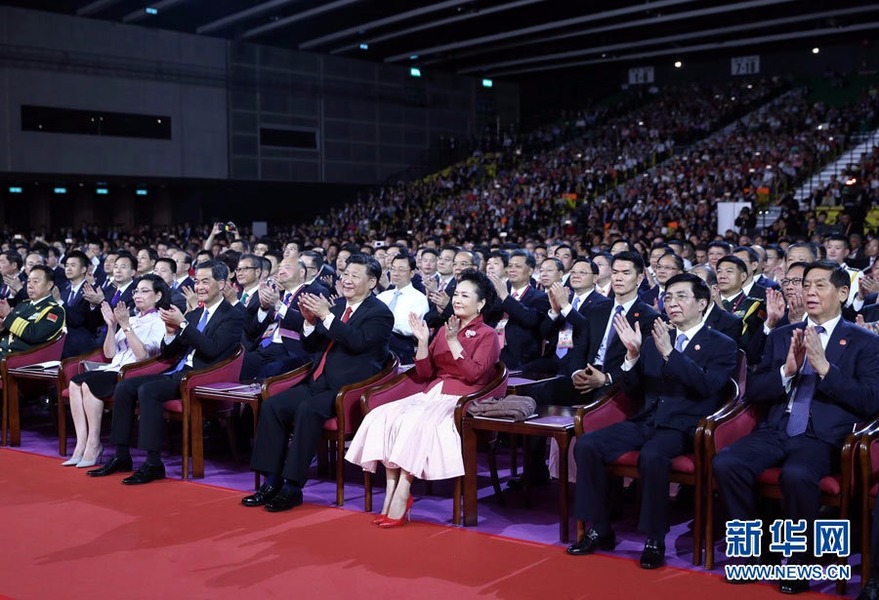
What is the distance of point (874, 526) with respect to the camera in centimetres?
375

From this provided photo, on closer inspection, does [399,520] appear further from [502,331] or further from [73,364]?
[73,364]

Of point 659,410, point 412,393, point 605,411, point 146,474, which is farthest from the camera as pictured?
point 146,474

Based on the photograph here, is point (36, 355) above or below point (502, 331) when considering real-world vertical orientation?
below

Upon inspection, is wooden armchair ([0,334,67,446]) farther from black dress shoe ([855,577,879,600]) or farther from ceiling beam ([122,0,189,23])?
ceiling beam ([122,0,189,23])

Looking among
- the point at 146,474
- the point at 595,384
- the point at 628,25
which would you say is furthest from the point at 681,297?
the point at 628,25

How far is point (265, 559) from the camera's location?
4523 mm

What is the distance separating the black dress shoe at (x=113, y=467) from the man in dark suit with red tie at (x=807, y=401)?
3.91 m

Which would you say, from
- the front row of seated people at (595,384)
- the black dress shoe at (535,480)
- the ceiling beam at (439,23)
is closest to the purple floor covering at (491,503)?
the black dress shoe at (535,480)

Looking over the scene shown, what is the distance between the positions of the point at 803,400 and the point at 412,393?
7.49ft

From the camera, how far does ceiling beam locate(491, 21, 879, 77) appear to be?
25.0 metres

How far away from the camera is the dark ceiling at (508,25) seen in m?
22.7

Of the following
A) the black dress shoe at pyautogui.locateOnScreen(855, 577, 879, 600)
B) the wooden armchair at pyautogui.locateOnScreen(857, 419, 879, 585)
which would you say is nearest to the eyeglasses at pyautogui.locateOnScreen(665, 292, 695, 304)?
the wooden armchair at pyautogui.locateOnScreen(857, 419, 879, 585)

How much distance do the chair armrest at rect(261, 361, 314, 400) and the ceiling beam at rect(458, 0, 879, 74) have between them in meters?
18.8

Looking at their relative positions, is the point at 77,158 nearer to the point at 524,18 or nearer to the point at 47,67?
the point at 47,67
